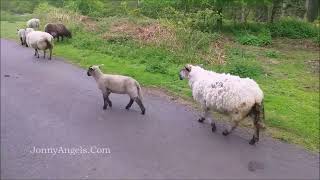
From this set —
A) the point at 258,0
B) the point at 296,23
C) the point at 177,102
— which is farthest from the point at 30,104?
the point at 296,23

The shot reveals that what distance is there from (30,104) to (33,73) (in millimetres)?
3975

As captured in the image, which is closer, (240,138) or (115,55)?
(240,138)

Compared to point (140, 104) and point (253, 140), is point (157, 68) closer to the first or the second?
point (140, 104)

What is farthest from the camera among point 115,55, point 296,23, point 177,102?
point 296,23

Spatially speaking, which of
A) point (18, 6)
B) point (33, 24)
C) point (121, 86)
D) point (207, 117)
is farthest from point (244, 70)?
point (18, 6)

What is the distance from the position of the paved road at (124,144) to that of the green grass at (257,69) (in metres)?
1.15

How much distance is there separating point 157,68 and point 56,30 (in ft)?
28.2

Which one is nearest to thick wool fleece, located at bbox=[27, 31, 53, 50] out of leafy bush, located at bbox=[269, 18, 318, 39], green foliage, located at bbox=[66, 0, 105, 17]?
green foliage, located at bbox=[66, 0, 105, 17]

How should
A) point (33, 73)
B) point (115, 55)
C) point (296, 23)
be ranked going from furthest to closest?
point (296, 23) → point (115, 55) → point (33, 73)

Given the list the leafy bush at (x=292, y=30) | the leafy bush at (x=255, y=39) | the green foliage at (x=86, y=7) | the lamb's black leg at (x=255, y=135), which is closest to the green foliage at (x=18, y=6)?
the green foliage at (x=86, y=7)

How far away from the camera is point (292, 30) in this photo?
85.6 ft

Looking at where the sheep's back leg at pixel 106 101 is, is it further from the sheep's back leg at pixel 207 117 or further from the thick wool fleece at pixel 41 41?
the thick wool fleece at pixel 41 41

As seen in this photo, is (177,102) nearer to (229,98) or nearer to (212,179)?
(229,98)

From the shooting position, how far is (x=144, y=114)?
1216 centimetres
